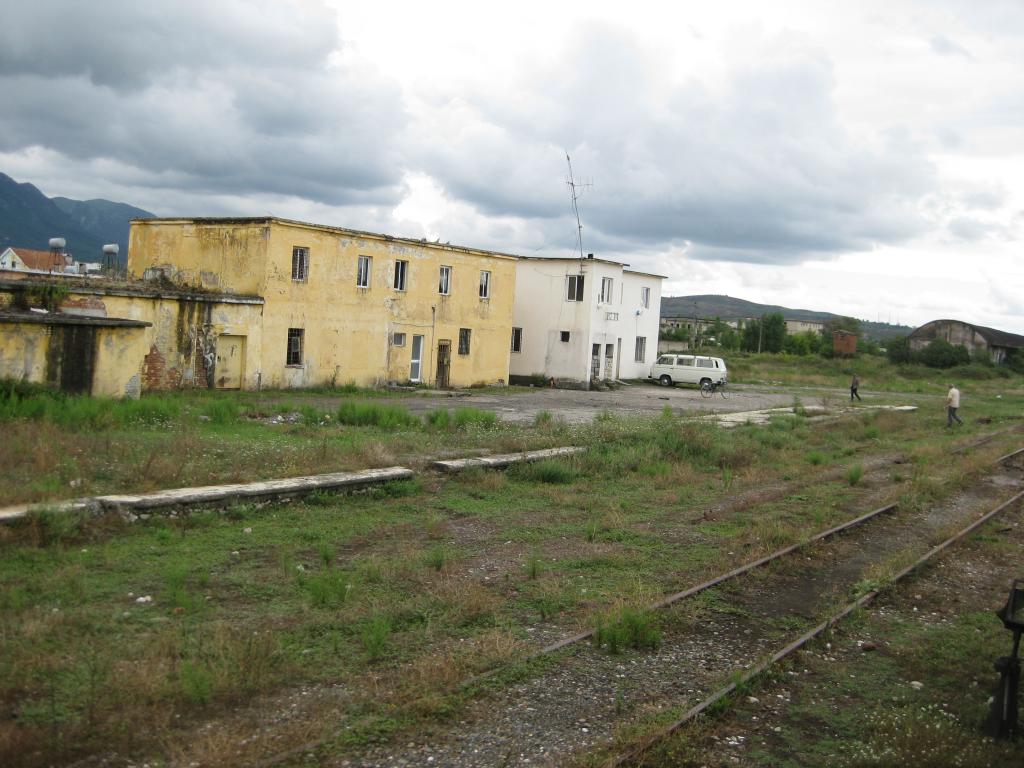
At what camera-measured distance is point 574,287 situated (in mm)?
41844

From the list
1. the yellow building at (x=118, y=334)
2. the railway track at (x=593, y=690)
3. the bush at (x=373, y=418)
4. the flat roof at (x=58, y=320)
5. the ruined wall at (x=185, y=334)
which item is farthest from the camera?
the ruined wall at (x=185, y=334)

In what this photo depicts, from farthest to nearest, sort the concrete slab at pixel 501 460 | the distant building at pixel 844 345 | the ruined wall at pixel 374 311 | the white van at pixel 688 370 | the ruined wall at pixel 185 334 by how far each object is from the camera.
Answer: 1. the distant building at pixel 844 345
2. the white van at pixel 688 370
3. the ruined wall at pixel 374 311
4. the ruined wall at pixel 185 334
5. the concrete slab at pixel 501 460

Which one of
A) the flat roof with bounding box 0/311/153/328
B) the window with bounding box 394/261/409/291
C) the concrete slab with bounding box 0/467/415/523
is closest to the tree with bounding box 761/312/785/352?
the window with bounding box 394/261/409/291

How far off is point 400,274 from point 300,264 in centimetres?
498

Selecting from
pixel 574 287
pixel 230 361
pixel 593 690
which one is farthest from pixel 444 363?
pixel 593 690

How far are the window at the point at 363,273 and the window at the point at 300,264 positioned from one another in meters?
2.34

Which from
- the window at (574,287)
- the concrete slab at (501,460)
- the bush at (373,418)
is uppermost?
the window at (574,287)

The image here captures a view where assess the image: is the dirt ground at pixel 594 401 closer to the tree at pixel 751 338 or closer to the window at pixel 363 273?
the window at pixel 363 273

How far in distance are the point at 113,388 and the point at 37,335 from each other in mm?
2051

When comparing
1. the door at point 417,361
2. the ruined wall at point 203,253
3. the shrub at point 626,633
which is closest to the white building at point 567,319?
the door at point 417,361

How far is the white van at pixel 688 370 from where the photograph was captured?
44.3 metres

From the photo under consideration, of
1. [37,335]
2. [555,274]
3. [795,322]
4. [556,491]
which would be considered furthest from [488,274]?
[795,322]

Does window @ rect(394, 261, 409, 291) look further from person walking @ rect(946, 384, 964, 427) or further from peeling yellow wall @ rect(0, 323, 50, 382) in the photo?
person walking @ rect(946, 384, 964, 427)

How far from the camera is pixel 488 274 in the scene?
3762 cm
